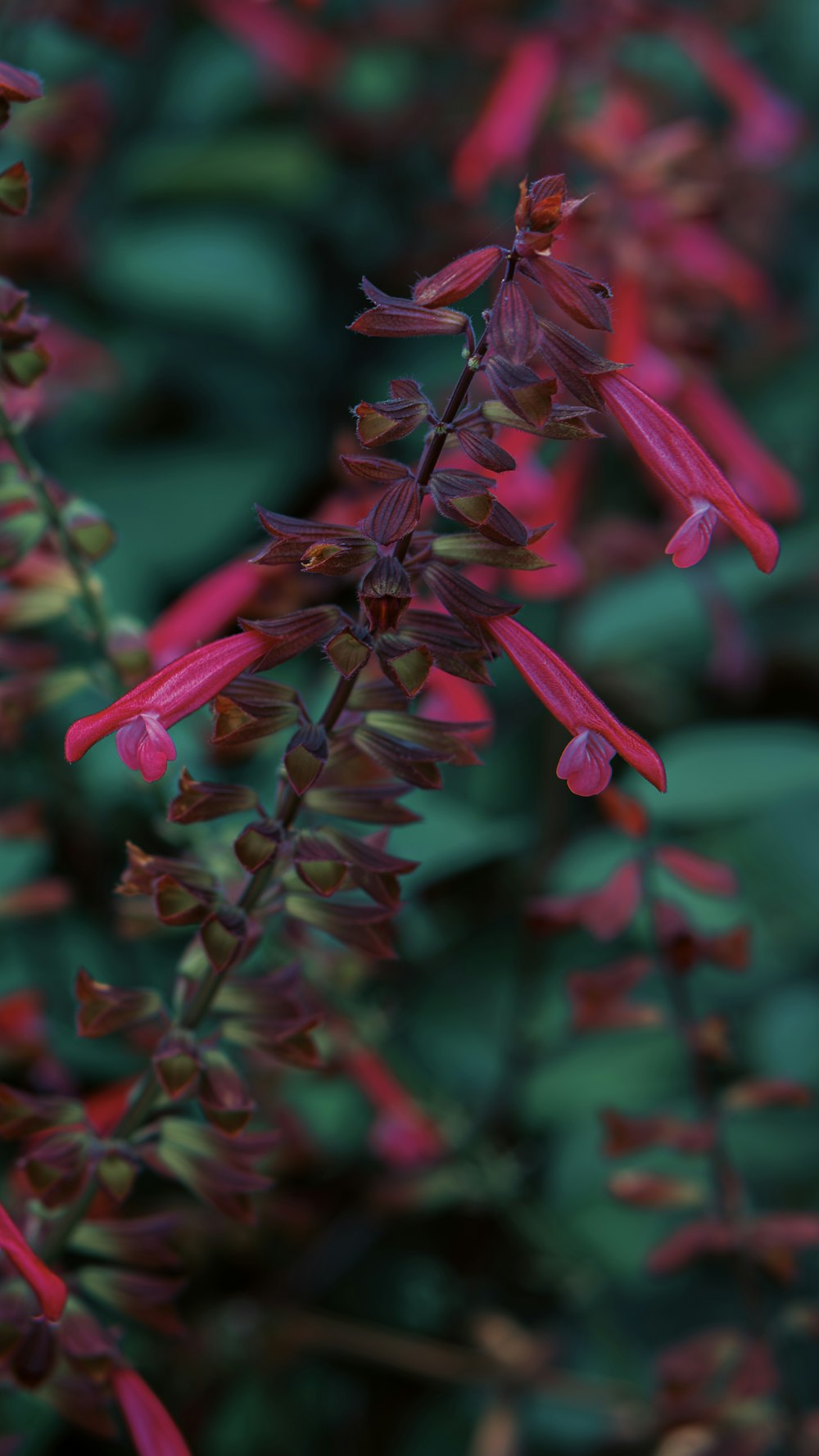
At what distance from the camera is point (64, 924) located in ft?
4.31

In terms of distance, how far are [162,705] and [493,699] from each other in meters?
0.99

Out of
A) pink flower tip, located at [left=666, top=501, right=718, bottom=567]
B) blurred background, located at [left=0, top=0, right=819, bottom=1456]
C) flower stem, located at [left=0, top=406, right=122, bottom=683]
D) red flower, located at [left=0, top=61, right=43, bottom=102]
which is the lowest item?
blurred background, located at [left=0, top=0, right=819, bottom=1456]

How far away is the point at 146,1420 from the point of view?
2.35 feet

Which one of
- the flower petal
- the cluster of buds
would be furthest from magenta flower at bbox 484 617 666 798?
the cluster of buds

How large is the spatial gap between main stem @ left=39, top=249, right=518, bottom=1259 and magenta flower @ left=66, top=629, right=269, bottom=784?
0.05 meters

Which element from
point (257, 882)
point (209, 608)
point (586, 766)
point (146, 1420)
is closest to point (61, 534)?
point (209, 608)

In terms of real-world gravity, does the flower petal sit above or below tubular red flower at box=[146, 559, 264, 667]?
above

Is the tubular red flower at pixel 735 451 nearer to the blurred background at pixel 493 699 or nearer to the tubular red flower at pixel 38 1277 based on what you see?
the blurred background at pixel 493 699

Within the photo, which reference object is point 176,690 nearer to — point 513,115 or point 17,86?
point 17,86

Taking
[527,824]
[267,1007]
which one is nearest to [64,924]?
[527,824]

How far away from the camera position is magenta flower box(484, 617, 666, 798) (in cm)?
58

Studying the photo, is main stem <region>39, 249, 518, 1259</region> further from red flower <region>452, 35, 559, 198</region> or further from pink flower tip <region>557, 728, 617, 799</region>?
red flower <region>452, 35, 559, 198</region>

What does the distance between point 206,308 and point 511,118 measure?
25.6 inches

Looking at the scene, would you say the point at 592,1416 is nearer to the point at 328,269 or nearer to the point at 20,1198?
the point at 20,1198
